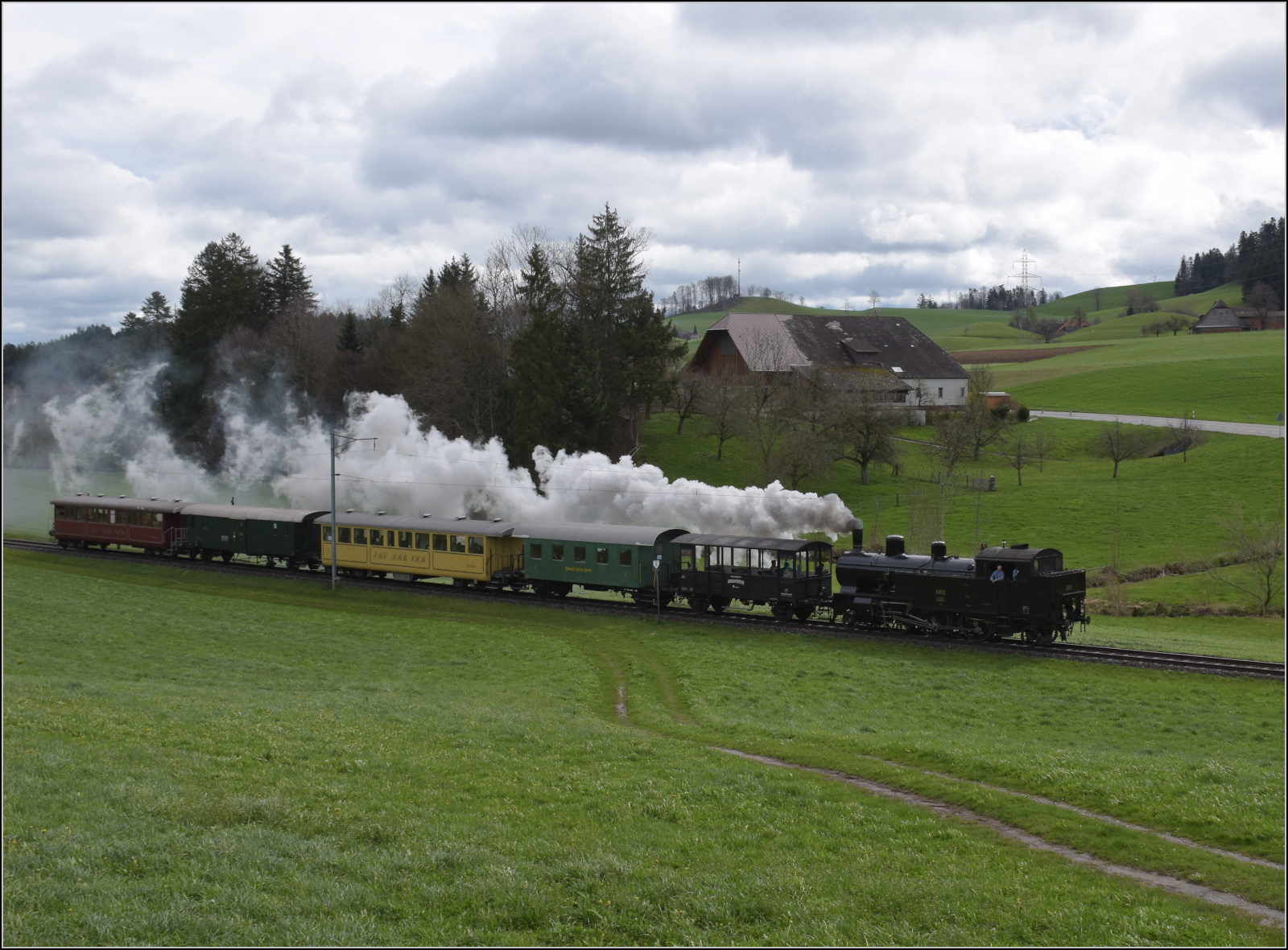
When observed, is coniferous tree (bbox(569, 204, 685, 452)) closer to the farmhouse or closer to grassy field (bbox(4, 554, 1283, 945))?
the farmhouse

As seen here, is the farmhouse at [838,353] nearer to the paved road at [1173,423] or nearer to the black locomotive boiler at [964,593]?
the paved road at [1173,423]

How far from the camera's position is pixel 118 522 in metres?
54.4

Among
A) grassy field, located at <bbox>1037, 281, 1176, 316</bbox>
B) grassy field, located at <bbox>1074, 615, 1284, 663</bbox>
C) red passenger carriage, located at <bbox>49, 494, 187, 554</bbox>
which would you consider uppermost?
grassy field, located at <bbox>1037, 281, 1176, 316</bbox>

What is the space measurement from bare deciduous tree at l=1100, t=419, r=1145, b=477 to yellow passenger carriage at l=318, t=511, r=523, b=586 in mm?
43927

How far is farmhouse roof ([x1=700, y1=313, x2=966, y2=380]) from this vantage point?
269 ft

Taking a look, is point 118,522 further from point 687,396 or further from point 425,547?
point 687,396

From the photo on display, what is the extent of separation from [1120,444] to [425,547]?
48.7m

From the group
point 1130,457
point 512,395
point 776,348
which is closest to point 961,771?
point 512,395

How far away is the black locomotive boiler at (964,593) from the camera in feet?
97.9

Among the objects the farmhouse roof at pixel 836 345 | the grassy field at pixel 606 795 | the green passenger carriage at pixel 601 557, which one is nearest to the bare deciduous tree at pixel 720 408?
the farmhouse roof at pixel 836 345

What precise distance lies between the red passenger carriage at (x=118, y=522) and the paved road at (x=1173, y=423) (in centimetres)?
6601

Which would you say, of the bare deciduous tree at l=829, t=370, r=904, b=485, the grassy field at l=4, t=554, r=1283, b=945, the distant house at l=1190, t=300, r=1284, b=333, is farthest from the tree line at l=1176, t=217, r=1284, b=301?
the grassy field at l=4, t=554, r=1283, b=945

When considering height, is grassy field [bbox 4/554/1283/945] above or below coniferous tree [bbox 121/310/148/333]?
below

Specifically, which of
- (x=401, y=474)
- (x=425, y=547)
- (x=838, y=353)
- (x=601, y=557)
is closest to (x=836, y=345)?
(x=838, y=353)
